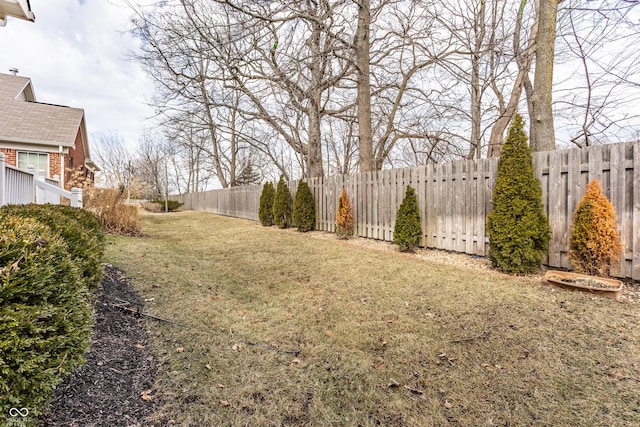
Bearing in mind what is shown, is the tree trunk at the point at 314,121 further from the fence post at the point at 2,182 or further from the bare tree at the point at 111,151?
the bare tree at the point at 111,151

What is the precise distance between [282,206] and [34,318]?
29.5 ft

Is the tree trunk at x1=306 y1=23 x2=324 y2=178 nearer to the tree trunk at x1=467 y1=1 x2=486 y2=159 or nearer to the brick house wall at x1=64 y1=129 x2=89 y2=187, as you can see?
the tree trunk at x1=467 y1=1 x2=486 y2=159

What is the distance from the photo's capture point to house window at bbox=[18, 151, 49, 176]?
12.2 metres

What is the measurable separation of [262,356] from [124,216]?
7566 mm

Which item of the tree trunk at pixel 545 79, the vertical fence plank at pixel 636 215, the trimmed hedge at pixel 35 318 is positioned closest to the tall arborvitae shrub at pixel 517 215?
the vertical fence plank at pixel 636 215

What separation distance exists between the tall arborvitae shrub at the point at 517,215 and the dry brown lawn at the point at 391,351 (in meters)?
0.36

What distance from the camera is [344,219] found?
25.3 feet

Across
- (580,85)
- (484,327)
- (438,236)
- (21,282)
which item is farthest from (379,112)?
(21,282)

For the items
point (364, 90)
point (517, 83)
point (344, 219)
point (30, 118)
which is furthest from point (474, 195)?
point (30, 118)

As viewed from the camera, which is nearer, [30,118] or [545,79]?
[545,79]

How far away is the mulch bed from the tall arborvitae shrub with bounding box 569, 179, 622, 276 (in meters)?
4.92

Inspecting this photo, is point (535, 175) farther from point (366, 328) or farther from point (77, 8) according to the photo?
point (77, 8)

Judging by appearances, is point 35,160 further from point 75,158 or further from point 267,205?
point 267,205

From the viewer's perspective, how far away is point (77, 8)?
7387mm
